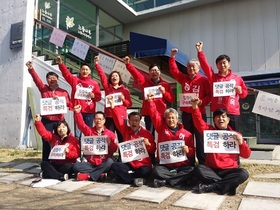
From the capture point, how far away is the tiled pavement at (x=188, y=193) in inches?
124

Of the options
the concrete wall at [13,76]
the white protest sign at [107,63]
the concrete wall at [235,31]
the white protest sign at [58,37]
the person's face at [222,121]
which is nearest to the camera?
the person's face at [222,121]

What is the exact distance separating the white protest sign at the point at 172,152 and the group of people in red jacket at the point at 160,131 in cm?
1

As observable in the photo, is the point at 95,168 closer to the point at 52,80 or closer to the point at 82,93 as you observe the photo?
the point at 82,93

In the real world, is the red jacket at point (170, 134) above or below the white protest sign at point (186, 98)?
below

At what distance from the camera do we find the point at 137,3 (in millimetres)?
13125

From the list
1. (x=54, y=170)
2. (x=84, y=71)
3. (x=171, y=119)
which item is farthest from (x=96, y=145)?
(x=84, y=71)

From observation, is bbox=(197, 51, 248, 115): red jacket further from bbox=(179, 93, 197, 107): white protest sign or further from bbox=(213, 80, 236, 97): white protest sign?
bbox=(179, 93, 197, 107): white protest sign

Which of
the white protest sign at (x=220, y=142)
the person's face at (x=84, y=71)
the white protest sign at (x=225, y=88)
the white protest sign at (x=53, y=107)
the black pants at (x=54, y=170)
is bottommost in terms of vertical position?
the black pants at (x=54, y=170)

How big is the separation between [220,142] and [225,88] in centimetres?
81

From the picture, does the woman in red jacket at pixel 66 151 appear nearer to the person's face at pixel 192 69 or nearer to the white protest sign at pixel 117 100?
the white protest sign at pixel 117 100

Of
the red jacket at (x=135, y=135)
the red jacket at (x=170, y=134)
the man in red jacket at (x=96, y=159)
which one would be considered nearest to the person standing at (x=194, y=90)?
the red jacket at (x=170, y=134)

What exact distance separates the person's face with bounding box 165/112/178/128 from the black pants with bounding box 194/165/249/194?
0.70 m

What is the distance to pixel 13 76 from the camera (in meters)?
8.23

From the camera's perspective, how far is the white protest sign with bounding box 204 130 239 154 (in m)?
3.70
